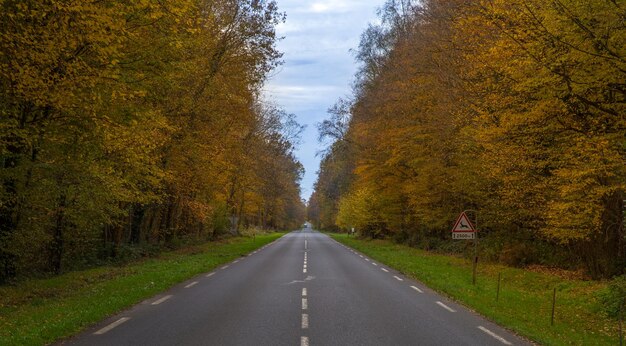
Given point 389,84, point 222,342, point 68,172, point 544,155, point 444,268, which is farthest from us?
point 389,84

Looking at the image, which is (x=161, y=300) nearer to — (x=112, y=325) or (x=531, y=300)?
(x=112, y=325)

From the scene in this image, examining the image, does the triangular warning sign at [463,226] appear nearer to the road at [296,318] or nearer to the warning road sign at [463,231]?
the warning road sign at [463,231]

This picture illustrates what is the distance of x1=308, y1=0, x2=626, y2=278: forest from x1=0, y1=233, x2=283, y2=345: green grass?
1116 centimetres

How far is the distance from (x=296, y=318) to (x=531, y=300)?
6.68 m

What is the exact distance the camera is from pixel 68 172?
13867mm

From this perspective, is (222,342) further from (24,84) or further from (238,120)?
(238,120)

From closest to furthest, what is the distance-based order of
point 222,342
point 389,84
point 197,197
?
1. point 222,342
2. point 389,84
3. point 197,197

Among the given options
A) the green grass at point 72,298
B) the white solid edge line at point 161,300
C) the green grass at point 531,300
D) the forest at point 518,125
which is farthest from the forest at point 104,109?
the green grass at point 531,300

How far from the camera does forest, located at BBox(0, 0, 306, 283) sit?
1010 cm

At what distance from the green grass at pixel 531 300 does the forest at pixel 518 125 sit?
175 centimetres

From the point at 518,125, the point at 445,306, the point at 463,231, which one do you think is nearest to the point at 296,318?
the point at 445,306

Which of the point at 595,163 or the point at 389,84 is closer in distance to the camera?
the point at 595,163

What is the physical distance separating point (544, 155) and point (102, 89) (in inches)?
526

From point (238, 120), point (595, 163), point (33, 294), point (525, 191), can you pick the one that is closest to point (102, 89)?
point (33, 294)
